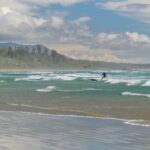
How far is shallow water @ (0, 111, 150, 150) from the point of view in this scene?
1376 centimetres

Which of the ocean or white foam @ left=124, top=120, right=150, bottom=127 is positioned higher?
white foam @ left=124, top=120, right=150, bottom=127

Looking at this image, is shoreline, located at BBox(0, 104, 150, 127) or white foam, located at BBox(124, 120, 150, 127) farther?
shoreline, located at BBox(0, 104, 150, 127)

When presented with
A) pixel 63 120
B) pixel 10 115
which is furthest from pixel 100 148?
pixel 10 115

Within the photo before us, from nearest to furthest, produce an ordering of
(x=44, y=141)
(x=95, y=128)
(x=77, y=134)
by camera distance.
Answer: (x=44, y=141)
(x=77, y=134)
(x=95, y=128)

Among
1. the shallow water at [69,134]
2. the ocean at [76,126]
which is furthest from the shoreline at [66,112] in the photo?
the shallow water at [69,134]

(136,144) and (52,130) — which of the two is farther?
(52,130)

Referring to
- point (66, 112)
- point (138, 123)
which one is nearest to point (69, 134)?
point (138, 123)

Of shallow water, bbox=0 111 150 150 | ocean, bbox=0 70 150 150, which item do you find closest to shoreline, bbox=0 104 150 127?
ocean, bbox=0 70 150 150

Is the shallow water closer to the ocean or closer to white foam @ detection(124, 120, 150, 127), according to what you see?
the ocean

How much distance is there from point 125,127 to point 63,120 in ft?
10.7

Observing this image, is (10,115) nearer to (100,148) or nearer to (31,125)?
(31,125)

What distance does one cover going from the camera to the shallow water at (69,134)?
542 inches

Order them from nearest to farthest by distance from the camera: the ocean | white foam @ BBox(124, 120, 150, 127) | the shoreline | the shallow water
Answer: the shallow water, the ocean, white foam @ BBox(124, 120, 150, 127), the shoreline

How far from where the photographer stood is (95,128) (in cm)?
1767
